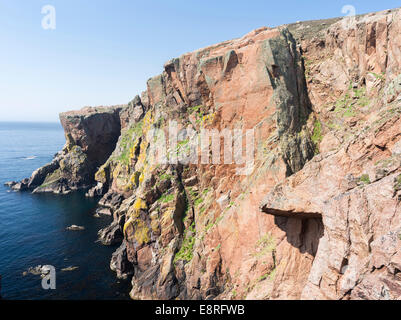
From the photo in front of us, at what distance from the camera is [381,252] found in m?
11.9

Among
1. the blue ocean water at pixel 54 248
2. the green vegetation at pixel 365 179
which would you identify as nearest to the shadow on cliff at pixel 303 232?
the green vegetation at pixel 365 179

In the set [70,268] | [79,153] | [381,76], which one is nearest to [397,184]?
[381,76]

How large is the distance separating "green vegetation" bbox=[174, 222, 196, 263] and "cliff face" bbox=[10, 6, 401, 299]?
0.59 ft

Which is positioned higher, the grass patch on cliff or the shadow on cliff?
the grass patch on cliff

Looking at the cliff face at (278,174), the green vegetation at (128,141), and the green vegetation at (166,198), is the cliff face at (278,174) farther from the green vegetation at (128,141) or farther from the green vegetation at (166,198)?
the green vegetation at (128,141)

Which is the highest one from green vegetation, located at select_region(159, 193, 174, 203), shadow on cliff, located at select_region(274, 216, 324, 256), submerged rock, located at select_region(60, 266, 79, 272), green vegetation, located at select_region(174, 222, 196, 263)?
shadow on cliff, located at select_region(274, 216, 324, 256)

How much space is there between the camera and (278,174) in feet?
80.0

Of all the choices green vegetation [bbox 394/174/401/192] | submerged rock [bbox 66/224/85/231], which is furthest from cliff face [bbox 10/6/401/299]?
submerged rock [bbox 66/224/85/231]

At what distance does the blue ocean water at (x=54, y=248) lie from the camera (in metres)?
38.5

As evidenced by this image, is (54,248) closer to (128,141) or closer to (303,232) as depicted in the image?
(128,141)

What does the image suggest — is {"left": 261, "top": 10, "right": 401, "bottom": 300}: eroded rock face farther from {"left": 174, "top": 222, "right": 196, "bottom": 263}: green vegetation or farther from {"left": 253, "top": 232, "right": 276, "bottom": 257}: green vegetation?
{"left": 174, "top": 222, "right": 196, "bottom": 263}: green vegetation

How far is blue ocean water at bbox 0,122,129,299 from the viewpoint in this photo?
38500 mm

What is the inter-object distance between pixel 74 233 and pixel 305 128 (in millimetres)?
55920
